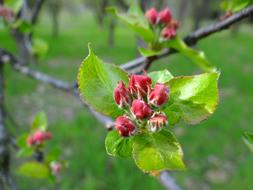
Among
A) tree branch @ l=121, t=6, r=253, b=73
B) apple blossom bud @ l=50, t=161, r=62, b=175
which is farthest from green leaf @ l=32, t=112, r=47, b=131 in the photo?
tree branch @ l=121, t=6, r=253, b=73

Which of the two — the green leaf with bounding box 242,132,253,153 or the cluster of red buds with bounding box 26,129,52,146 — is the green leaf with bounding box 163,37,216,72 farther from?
the cluster of red buds with bounding box 26,129,52,146

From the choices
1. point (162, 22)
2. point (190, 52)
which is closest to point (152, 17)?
point (162, 22)

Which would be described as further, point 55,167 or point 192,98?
point 55,167

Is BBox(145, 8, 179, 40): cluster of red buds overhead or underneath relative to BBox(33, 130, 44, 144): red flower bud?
overhead

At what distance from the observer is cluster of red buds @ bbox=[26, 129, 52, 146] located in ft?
4.56

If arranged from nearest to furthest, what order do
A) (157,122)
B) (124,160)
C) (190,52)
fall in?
1. (157,122)
2. (190,52)
3. (124,160)

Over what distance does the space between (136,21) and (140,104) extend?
41 cm

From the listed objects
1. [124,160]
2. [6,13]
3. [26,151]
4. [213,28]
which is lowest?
[124,160]

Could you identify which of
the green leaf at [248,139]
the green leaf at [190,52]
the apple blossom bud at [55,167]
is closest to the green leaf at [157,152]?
the green leaf at [248,139]

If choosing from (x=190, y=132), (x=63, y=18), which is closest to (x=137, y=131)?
(x=190, y=132)

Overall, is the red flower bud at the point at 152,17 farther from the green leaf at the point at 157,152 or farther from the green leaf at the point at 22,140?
the green leaf at the point at 22,140

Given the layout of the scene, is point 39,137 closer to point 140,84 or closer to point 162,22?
point 162,22

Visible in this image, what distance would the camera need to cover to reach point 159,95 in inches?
24.3

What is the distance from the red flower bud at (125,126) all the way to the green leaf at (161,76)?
0.10 meters
